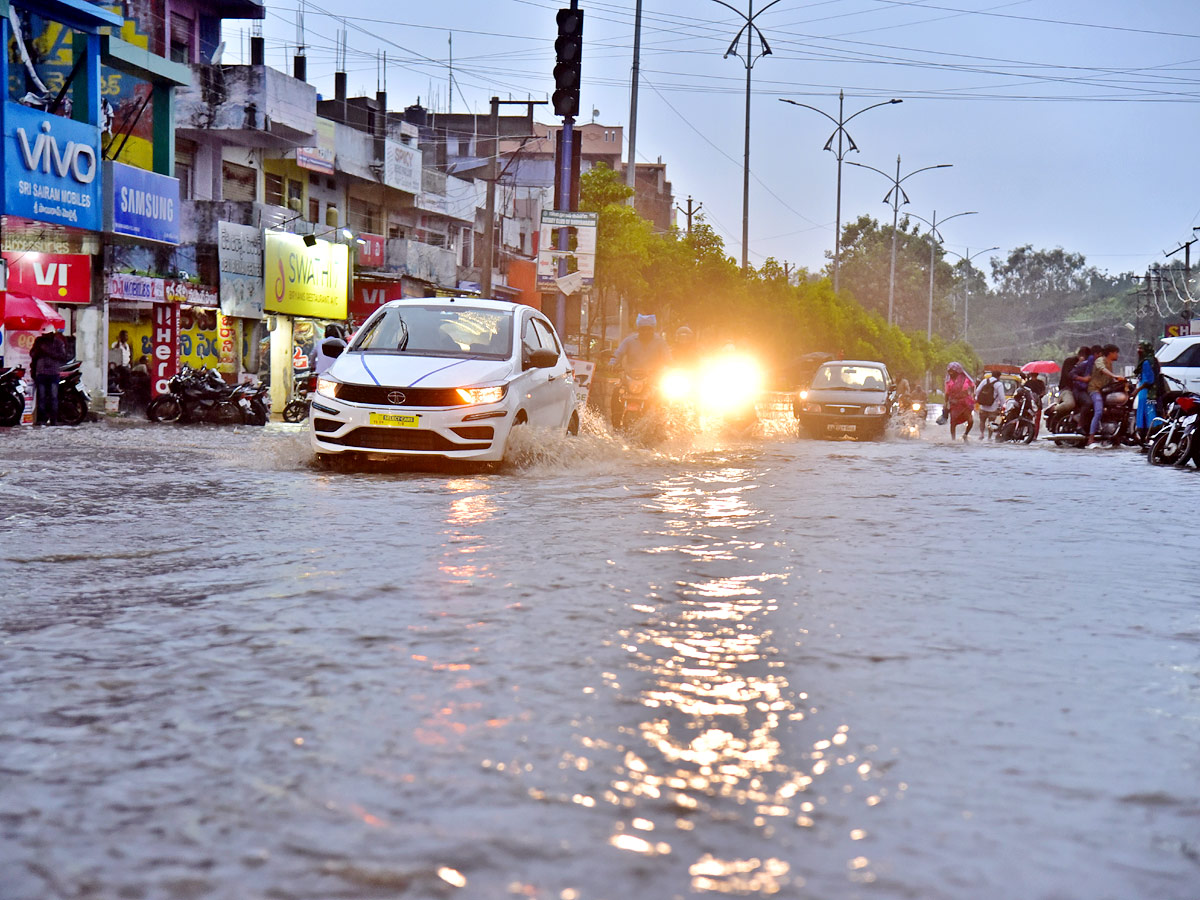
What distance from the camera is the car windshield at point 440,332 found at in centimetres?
A: 1397

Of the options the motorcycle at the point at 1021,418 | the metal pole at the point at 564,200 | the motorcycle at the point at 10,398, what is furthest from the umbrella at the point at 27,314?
the motorcycle at the point at 1021,418

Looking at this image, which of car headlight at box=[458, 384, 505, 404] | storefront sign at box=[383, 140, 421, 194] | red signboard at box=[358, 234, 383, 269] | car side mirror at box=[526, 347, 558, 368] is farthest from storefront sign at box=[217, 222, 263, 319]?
car headlight at box=[458, 384, 505, 404]

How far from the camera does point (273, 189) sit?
3866cm

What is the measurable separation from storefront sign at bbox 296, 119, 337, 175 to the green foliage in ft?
26.7

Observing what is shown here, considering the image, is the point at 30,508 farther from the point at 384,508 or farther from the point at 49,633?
the point at 49,633

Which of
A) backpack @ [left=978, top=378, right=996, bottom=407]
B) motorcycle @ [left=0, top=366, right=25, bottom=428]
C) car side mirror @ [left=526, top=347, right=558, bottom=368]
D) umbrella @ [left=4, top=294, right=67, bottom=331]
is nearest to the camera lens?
car side mirror @ [left=526, top=347, right=558, bottom=368]

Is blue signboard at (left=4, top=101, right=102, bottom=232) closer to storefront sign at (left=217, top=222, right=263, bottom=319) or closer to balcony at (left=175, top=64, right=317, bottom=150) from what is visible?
storefront sign at (left=217, top=222, right=263, bottom=319)

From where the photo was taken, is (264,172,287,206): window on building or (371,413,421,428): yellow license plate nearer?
(371,413,421,428): yellow license plate

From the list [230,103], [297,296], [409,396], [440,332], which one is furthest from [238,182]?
[409,396]

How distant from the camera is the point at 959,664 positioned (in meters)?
5.14

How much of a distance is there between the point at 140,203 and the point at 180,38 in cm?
1045

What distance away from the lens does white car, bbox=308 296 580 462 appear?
514 inches

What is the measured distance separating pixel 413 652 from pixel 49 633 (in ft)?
4.64

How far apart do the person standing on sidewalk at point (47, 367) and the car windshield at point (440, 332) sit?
36.6 feet
